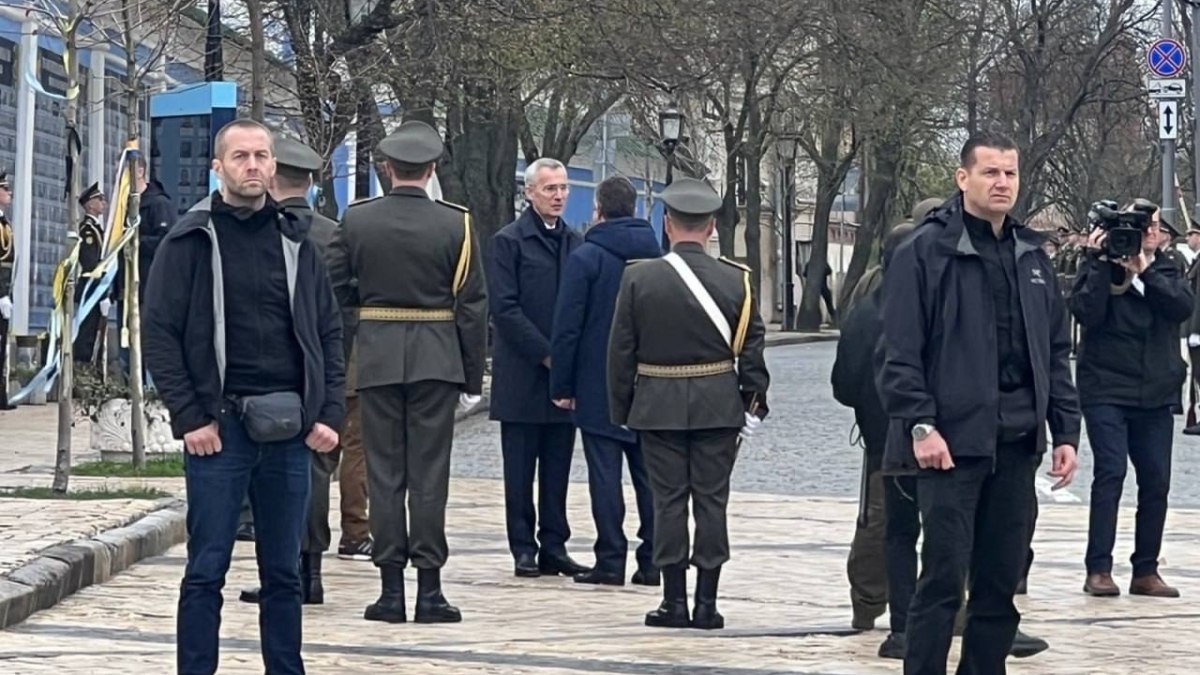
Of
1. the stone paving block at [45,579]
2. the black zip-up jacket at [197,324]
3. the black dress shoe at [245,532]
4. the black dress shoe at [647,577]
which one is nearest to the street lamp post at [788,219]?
the black dress shoe at [245,532]

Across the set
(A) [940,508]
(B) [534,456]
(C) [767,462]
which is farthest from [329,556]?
(C) [767,462]

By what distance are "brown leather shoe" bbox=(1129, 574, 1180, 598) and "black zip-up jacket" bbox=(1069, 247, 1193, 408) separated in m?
0.84

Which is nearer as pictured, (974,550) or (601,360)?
(974,550)

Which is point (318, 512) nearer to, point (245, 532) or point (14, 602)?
point (14, 602)

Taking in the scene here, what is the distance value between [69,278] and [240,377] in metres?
7.45

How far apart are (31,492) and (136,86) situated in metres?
2.74

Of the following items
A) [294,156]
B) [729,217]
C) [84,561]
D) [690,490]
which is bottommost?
[84,561]

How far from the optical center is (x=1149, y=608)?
1140 cm

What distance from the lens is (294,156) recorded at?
1072 cm

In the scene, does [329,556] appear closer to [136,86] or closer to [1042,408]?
[136,86]

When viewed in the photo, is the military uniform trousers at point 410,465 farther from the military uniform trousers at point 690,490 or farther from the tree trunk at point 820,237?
the tree trunk at point 820,237

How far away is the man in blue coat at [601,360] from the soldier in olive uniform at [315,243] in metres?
1.28

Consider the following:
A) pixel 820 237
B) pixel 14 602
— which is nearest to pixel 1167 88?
pixel 14 602

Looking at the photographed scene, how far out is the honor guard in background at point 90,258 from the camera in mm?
21906
